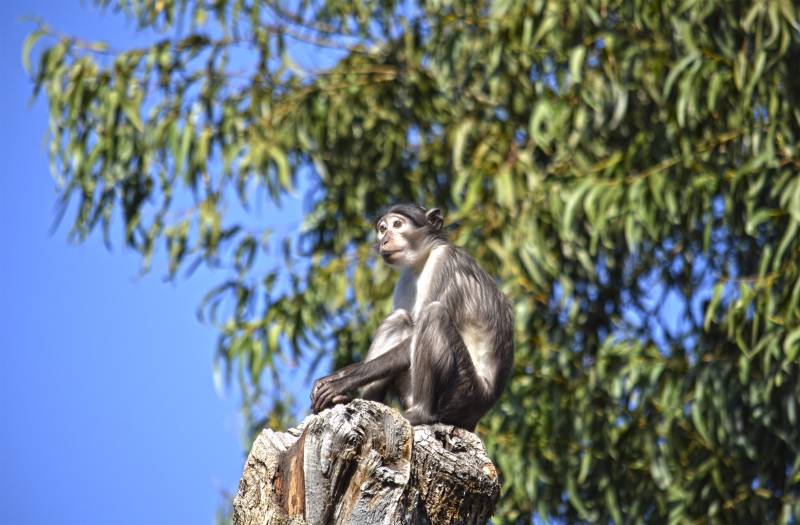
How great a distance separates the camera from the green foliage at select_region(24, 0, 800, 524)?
9914 millimetres

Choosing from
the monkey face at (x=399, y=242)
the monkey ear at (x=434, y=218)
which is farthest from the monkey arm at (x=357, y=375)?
the monkey ear at (x=434, y=218)

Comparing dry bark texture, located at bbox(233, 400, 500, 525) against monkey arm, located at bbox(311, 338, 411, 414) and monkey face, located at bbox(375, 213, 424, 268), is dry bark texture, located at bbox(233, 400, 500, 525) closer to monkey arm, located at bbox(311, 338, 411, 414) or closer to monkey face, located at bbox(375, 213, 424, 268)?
monkey arm, located at bbox(311, 338, 411, 414)

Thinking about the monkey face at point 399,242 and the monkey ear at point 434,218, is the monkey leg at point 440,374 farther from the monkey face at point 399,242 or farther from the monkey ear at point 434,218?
the monkey ear at point 434,218

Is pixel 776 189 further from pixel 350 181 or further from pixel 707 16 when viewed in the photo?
pixel 350 181

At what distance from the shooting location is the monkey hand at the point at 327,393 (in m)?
6.63

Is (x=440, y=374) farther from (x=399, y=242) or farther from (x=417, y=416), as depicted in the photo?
(x=399, y=242)

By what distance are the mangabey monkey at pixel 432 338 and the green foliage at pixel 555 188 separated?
1.94m

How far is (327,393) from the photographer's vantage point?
667 cm

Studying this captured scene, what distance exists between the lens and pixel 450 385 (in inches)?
281

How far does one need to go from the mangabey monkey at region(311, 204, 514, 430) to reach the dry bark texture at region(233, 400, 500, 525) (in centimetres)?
133

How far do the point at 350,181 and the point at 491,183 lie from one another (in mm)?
1416

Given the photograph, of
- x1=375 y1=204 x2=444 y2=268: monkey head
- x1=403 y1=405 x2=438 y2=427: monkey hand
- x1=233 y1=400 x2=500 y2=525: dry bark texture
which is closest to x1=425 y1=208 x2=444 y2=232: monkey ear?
x1=375 y1=204 x2=444 y2=268: monkey head

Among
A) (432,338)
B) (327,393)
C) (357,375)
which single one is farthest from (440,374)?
(327,393)

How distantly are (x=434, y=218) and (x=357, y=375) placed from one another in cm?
183
